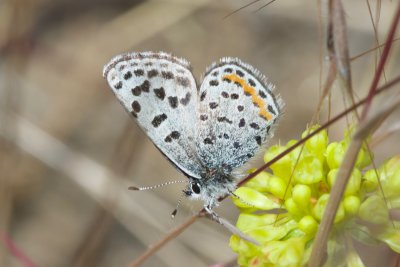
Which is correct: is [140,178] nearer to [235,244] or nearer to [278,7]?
[278,7]

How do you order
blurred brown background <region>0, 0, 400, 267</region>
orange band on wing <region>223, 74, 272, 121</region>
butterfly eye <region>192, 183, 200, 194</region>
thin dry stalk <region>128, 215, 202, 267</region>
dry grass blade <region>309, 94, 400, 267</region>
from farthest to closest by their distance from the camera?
blurred brown background <region>0, 0, 400, 267</region>, butterfly eye <region>192, 183, 200, 194</region>, orange band on wing <region>223, 74, 272, 121</region>, thin dry stalk <region>128, 215, 202, 267</region>, dry grass blade <region>309, 94, 400, 267</region>

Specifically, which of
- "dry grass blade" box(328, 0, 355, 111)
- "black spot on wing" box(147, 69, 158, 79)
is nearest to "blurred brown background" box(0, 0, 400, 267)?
"black spot on wing" box(147, 69, 158, 79)

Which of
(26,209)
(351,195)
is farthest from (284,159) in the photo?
(26,209)

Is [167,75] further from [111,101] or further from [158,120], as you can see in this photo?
[111,101]

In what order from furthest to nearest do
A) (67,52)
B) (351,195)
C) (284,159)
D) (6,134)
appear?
(67,52)
(6,134)
(284,159)
(351,195)

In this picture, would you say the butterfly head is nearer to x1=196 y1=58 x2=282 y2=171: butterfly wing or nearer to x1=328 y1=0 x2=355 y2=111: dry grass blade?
x1=196 y1=58 x2=282 y2=171: butterfly wing

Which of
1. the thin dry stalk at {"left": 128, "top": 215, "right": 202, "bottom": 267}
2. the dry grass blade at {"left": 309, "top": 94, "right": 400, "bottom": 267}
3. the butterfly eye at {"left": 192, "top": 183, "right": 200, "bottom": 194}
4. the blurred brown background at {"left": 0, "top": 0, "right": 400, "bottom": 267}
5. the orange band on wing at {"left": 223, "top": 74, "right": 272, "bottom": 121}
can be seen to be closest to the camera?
the dry grass blade at {"left": 309, "top": 94, "right": 400, "bottom": 267}
